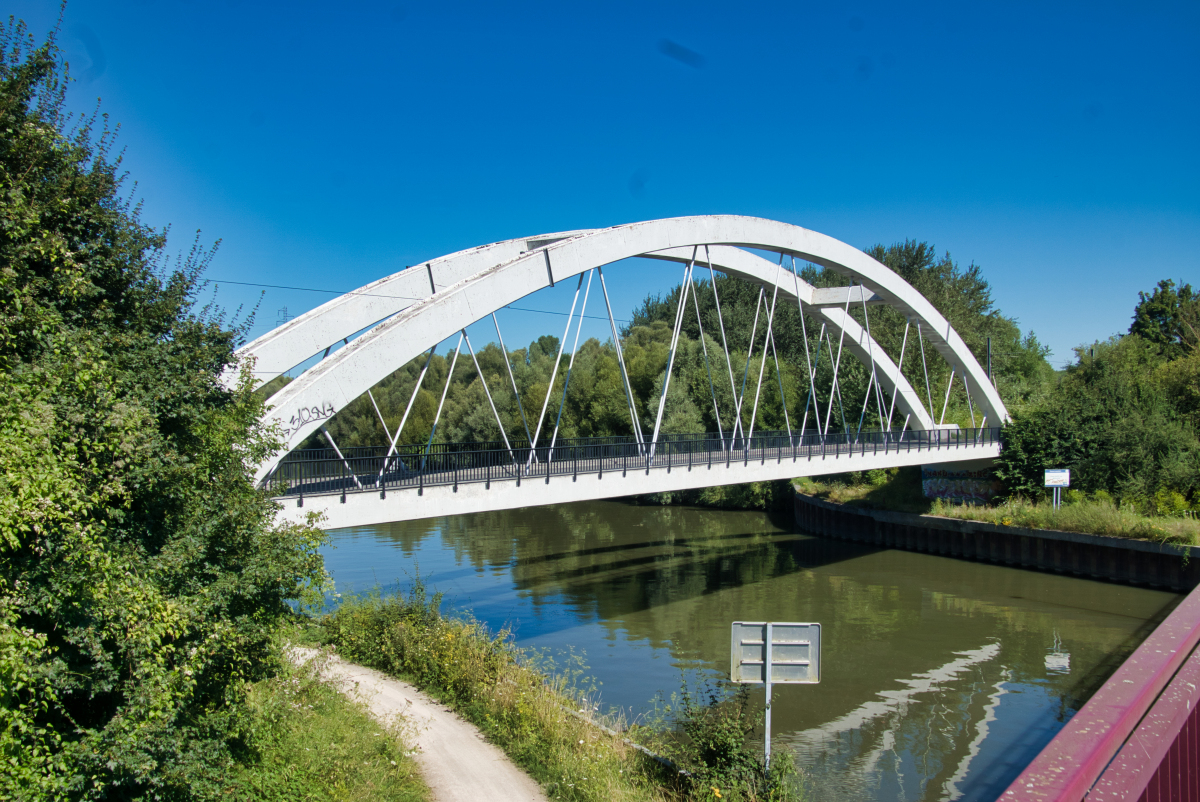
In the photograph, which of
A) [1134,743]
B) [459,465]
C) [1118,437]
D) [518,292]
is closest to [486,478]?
[459,465]

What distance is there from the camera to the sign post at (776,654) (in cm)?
760

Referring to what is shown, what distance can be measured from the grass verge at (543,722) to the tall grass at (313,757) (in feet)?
4.90

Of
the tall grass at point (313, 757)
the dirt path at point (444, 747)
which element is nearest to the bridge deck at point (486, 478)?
the dirt path at point (444, 747)

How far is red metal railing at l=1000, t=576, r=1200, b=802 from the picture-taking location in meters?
2.04

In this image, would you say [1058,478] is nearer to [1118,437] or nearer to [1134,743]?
[1118,437]

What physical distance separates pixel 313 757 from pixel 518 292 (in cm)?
1043

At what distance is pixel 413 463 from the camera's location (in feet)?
102

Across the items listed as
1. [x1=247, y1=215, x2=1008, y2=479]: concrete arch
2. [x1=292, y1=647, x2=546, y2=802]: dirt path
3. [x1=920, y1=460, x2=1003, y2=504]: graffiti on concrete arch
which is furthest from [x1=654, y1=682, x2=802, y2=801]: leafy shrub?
[x1=920, y1=460, x2=1003, y2=504]: graffiti on concrete arch

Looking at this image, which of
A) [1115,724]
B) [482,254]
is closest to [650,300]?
[482,254]

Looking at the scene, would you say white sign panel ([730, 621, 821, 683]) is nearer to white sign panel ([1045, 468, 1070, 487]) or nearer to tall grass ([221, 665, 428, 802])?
tall grass ([221, 665, 428, 802])

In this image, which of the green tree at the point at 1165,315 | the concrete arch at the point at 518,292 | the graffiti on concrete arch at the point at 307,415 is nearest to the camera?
the graffiti on concrete arch at the point at 307,415

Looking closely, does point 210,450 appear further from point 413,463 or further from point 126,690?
point 413,463

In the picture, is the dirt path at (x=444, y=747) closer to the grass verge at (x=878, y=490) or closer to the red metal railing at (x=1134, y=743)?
the red metal railing at (x=1134, y=743)

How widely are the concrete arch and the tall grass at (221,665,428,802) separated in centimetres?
291
